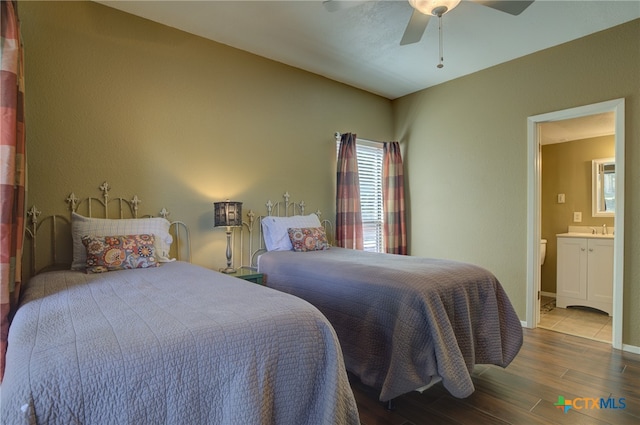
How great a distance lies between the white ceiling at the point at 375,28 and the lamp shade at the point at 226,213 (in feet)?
4.97

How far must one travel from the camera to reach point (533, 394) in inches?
83.8

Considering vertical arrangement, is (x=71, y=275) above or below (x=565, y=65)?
below

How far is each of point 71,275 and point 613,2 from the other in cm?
421

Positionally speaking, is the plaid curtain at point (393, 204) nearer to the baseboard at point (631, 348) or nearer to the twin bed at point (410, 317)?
the twin bed at point (410, 317)

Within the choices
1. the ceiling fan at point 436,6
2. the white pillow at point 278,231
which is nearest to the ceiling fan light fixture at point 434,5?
the ceiling fan at point 436,6

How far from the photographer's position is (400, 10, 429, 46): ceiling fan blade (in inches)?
86.4

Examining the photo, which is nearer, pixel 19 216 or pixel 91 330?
pixel 91 330

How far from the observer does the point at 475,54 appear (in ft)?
11.1

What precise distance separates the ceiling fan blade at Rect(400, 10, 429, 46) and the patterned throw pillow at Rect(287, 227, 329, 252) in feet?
5.97

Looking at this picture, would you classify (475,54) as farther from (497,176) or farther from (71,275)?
(71,275)

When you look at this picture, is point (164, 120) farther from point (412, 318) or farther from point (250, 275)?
point (412, 318)

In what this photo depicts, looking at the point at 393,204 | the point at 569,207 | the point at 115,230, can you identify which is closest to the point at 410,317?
the point at 115,230

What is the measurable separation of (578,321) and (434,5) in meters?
3.55

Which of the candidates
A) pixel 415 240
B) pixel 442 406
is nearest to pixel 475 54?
pixel 415 240
